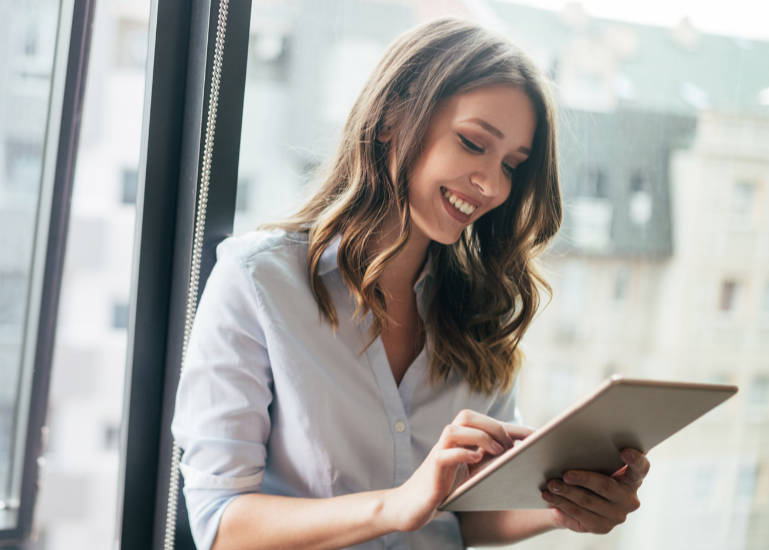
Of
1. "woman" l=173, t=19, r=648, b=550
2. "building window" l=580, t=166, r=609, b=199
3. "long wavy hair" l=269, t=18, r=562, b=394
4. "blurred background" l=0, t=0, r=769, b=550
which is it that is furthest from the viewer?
"building window" l=580, t=166, r=609, b=199

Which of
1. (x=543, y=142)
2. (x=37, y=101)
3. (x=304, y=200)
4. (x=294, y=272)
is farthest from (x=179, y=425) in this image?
(x=543, y=142)

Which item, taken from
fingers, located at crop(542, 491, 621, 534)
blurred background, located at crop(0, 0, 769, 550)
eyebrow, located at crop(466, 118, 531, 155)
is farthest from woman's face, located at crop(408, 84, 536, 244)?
fingers, located at crop(542, 491, 621, 534)

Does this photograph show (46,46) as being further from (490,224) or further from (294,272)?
(490,224)

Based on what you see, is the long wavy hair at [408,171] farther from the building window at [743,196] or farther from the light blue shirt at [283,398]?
A: the building window at [743,196]

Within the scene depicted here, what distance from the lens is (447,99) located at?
3.39 ft

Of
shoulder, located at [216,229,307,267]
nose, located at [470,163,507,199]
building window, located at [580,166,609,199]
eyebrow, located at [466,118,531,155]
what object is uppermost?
eyebrow, located at [466,118,531,155]

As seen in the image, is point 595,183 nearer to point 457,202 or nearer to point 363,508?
point 457,202

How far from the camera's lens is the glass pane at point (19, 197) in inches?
41.9

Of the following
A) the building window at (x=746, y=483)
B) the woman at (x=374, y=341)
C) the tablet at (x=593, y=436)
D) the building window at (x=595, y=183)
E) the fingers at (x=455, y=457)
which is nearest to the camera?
the tablet at (x=593, y=436)

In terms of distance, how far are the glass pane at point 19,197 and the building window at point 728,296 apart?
1204mm

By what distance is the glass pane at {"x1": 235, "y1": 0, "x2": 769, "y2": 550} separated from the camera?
125 cm

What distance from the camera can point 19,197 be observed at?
3.65 feet

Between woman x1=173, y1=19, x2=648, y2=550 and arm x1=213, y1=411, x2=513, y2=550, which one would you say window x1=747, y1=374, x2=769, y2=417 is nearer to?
woman x1=173, y1=19, x2=648, y2=550

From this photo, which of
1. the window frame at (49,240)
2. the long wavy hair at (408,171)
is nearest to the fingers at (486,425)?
the long wavy hair at (408,171)
